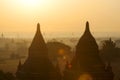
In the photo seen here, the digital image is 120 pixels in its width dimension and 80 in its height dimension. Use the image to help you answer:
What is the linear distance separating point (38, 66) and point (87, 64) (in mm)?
3622

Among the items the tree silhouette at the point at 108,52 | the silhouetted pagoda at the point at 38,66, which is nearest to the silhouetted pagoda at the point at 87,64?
the silhouetted pagoda at the point at 38,66

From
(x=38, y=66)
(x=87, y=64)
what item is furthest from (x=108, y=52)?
(x=87, y=64)

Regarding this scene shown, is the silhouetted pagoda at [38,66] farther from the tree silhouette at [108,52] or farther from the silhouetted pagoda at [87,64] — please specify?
the tree silhouette at [108,52]

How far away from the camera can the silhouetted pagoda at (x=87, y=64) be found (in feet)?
86.4

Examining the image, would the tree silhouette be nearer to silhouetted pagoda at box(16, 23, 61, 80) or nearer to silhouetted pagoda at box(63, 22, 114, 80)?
silhouetted pagoda at box(16, 23, 61, 80)

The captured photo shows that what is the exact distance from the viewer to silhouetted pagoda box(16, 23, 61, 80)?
27.5 meters

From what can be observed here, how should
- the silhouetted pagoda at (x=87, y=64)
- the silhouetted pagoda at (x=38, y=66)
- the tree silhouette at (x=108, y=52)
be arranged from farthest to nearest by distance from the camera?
1. the tree silhouette at (x=108, y=52)
2. the silhouetted pagoda at (x=38, y=66)
3. the silhouetted pagoda at (x=87, y=64)

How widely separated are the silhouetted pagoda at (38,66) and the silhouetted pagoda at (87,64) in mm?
1181

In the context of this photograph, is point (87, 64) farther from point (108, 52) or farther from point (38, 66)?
point (108, 52)

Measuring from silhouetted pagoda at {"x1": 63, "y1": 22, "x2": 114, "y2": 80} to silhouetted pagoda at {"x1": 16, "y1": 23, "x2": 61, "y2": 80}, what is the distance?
46.5 inches

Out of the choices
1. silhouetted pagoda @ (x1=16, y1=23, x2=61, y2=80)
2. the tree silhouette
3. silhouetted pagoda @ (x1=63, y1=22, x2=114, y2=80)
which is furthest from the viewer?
the tree silhouette

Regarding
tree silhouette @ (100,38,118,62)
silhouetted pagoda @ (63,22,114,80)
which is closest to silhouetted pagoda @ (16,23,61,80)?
silhouetted pagoda @ (63,22,114,80)

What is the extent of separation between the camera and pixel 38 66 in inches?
1088

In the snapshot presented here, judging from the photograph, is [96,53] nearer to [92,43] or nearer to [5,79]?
[92,43]
